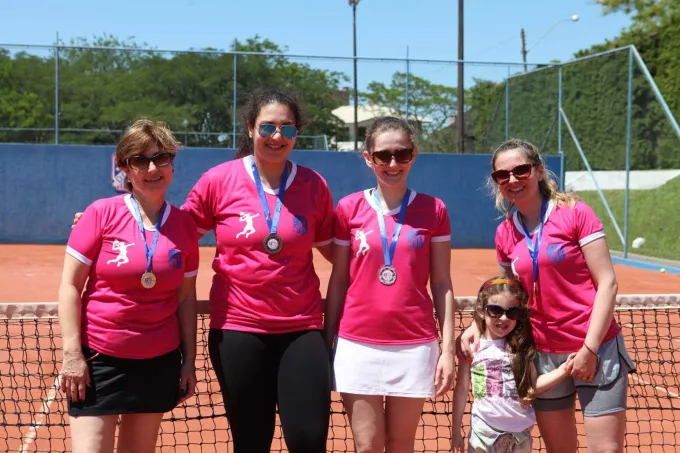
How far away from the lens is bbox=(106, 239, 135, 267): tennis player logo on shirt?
301 cm

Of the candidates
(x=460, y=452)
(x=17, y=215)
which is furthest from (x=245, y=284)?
(x=17, y=215)

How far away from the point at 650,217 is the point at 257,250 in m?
18.8

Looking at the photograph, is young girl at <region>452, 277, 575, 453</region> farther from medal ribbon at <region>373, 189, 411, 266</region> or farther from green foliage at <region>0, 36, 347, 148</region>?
green foliage at <region>0, 36, 347, 148</region>

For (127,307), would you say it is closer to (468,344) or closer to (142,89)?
(468,344)

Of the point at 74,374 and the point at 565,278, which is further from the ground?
the point at 565,278

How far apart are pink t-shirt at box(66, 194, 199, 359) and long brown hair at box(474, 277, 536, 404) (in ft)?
4.44

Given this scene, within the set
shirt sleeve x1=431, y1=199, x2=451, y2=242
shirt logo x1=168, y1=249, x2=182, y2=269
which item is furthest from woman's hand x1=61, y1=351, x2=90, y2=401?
shirt sleeve x1=431, y1=199, x2=451, y2=242

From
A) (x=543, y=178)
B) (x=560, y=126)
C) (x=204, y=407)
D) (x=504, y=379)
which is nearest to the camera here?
(x=504, y=379)

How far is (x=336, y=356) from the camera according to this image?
3.24m

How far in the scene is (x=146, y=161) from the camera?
3.12m

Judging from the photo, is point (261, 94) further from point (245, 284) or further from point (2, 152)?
point (2, 152)

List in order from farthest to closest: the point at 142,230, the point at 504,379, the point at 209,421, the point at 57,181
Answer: the point at 57,181 → the point at 209,421 → the point at 504,379 → the point at 142,230

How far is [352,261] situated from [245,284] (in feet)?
1.55

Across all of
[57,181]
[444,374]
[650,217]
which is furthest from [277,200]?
[650,217]
